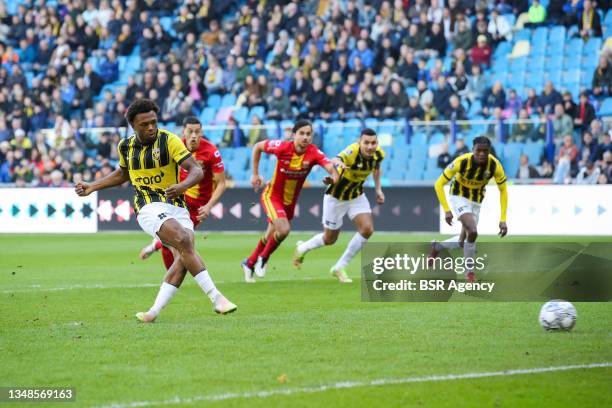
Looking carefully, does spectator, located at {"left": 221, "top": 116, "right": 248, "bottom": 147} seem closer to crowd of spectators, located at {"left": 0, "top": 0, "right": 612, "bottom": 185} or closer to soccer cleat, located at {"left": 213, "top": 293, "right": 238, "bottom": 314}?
crowd of spectators, located at {"left": 0, "top": 0, "right": 612, "bottom": 185}

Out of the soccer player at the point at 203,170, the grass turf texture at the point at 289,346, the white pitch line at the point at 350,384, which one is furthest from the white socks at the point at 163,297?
the white pitch line at the point at 350,384

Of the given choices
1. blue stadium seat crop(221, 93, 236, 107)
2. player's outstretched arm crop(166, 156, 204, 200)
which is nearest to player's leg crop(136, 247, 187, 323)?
player's outstretched arm crop(166, 156, 204, 200)

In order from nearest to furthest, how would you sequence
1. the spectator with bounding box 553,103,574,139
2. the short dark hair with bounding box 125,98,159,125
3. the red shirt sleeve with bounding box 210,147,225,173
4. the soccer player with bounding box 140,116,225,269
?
the short dark hair with bounding box 125,98,159,125
the soccer player with bounding box 140,116,225,269
the red shirt sleeve with bounding box 210,147,225,173
the spectator with bounding box 553,103,574,139

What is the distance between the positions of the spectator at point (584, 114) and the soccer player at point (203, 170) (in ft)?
39.5

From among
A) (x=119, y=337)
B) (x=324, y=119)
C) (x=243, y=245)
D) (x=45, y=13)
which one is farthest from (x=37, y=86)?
(x=119, y=337)

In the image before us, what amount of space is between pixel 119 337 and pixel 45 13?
88.9 feet

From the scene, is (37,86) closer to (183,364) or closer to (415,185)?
(415,185)

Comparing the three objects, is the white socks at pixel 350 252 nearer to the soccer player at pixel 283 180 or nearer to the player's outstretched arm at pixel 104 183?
the soccer player at pixel 283 180

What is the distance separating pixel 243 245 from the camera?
22.3 meters

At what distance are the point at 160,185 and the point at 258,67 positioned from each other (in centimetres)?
1966

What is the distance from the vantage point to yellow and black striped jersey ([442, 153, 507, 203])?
14461 mm

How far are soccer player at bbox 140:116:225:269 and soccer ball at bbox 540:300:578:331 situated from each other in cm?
440

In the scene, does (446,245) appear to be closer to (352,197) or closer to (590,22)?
(352,197)

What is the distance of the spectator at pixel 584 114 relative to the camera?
2320cm
